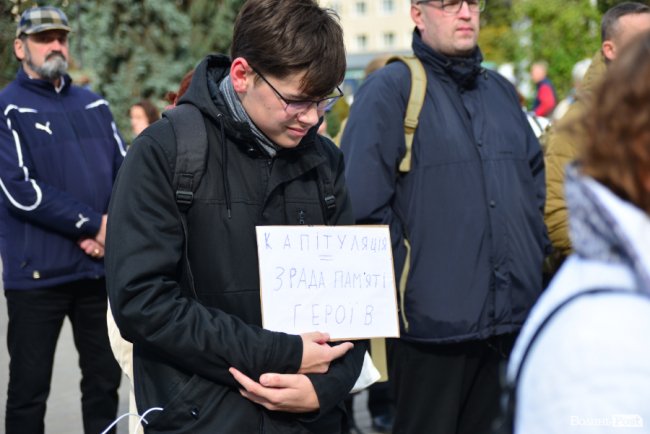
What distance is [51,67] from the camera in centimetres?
485

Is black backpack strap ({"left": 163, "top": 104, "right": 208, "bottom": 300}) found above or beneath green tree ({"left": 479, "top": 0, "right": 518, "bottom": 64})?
above

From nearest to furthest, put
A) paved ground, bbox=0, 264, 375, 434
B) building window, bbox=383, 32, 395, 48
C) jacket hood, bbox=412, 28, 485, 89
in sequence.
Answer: jacket hood, bbox=412, 28, 485, 89 → paved ground, bbox=0, 264, 375, 434 → building window, bbox=383, 32, 395, 48

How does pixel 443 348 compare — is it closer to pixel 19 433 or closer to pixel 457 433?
pixel 457 433

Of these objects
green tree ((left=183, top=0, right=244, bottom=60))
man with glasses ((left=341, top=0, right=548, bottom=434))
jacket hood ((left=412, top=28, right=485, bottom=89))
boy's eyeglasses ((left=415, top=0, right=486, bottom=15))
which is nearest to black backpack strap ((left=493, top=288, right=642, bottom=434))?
man with glasses ((left=341, top=0, right=548, bottom=434))

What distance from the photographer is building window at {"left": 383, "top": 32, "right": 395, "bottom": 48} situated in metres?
74.2

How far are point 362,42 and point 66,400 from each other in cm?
7051

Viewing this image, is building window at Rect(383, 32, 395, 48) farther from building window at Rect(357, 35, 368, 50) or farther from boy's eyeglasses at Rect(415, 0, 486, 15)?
boy's eyeglasses at Rect(415, 0, 486, 15)

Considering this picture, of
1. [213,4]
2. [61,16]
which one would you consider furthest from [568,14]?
[61,16]

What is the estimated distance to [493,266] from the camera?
12.9 ft

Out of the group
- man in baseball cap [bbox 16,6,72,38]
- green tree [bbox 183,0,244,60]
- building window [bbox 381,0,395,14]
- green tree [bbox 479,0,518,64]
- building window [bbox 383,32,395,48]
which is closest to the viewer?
man in baseball cap [bbox 16,6,72,38]

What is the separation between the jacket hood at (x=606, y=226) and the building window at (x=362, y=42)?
74.3 metres

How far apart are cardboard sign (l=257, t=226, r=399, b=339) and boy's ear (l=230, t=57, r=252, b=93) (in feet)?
1.25

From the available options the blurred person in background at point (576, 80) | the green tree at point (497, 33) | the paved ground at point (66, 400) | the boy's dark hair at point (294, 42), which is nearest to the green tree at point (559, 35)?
the green tree at point (497, 33)

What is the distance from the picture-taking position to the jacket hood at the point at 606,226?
1.34 metres
